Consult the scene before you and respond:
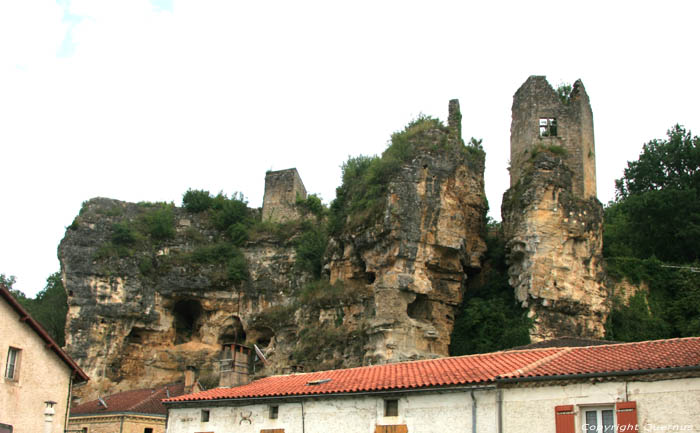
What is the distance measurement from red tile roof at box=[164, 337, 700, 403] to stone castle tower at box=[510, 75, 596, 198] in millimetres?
18777

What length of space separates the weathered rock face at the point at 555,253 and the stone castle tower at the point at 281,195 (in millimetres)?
16734

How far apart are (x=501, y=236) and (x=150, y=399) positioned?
1895 cm

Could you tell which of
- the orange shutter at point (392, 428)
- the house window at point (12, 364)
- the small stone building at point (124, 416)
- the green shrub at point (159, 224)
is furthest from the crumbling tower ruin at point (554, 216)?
the house window at point (12, 364)

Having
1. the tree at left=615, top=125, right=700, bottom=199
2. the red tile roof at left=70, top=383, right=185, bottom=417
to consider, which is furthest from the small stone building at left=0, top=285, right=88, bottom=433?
the tree at left=615, top=125, right=700, bottom=199

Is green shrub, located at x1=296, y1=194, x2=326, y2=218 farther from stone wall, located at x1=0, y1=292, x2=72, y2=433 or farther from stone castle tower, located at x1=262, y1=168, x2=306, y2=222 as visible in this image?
stone wall, located at x1=0, y1=292, x2=72, y2=433

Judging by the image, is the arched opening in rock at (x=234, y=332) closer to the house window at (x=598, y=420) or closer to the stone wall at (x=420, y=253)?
the stone wall at (x=420, y=253)

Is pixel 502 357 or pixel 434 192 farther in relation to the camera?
pixel 434 192

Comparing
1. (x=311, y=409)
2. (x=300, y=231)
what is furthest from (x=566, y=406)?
(x=300, y=231)

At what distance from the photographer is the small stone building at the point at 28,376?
2088 cm

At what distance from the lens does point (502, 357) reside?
858 inches

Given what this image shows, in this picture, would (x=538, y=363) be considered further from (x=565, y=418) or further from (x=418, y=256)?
(x=418, y=256)

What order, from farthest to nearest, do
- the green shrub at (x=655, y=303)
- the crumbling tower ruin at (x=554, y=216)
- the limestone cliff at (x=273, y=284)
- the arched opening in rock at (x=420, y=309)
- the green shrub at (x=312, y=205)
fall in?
the green shrub at (x=312, y=205)
the arched opening in rock at (x=420, y=309)
the green shrub at (x=655, y=303)
the limestone cliff at (x=273, y=284)
the crumbling tower ruin at (x=554, y=216)

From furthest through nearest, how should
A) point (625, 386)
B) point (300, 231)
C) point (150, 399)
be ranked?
point (300, 231), point (150, 399), point (625, 386)

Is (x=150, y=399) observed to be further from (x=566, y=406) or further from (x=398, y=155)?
(x=566, y=406)
